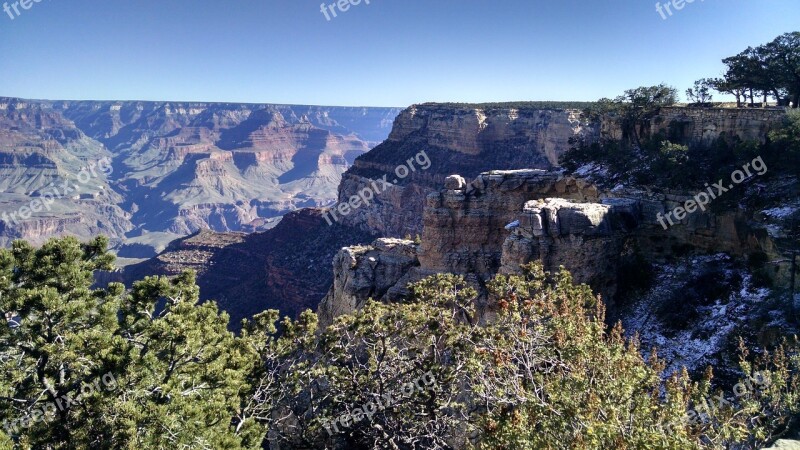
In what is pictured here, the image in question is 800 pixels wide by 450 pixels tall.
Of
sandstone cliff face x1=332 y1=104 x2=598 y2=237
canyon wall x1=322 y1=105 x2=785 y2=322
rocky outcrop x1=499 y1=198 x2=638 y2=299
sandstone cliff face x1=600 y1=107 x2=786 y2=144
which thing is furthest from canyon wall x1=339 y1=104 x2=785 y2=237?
rocky outcrop x1=499 y1=198 x2=638 y2=299

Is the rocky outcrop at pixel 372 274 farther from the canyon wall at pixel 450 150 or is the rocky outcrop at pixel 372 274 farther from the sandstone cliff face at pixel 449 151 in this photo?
the sandstone cliff face at pixel 449 151

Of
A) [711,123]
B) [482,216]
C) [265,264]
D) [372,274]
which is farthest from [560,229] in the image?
[265,264]

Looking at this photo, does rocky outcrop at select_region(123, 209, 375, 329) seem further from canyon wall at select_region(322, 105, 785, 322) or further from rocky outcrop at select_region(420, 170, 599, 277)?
rocky outcrop at select_region(420, 170, 599, 277)

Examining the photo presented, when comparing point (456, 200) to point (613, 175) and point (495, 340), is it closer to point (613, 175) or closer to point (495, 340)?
point (613, 175)

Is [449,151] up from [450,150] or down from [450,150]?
down

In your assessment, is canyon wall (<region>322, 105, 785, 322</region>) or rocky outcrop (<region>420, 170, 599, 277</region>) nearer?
canyon wall (<region>322, 105, 785, 322</region>)

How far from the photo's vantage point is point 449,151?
8525cm

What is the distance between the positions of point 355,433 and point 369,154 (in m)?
74.5

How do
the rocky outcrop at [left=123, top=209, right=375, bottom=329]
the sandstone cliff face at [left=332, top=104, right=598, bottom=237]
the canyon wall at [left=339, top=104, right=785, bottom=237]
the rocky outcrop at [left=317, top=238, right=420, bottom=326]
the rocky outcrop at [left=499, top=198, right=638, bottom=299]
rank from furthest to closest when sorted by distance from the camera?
the sandstone cliff face at [left=332, top=104, right=598, bottom=237] → the canyon wall at [left=339, top=104, right=785, bottom=237] → the rocky outcrop at [left=123, top=209, right=375, bottom=329] → the rocky outcrop at [left=317, top=238, right=420, bottom=326] → the rocky outcrop at [left=499, top=198, right=638, bottom=299]

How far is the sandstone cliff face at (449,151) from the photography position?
251ft

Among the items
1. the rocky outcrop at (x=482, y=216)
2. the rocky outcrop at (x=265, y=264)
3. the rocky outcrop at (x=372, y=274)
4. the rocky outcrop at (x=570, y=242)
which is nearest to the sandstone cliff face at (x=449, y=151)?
the rocky outcrop at (x=265, y=264)

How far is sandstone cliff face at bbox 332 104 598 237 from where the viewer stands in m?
76.4

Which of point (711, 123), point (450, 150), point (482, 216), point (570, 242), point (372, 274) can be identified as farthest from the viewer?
point (450, 150)

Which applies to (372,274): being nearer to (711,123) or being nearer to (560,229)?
(560,229)
